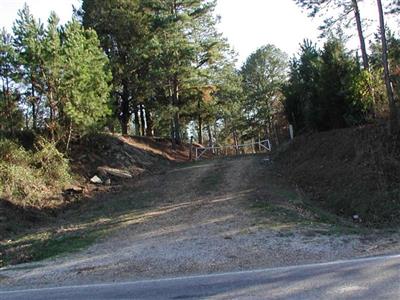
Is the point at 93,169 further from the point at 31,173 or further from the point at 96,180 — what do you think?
the point at 31,173

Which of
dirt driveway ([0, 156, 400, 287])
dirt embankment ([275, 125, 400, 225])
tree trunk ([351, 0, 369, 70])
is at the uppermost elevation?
tree trunk ([351, 0, 369, 70])

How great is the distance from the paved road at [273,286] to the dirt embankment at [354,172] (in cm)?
572

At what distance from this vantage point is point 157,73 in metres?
32.6

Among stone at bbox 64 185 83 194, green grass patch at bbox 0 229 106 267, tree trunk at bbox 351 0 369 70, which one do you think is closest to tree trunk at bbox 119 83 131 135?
stone at bbox 64 185 83 194

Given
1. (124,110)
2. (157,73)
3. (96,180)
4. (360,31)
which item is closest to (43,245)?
(96,180)

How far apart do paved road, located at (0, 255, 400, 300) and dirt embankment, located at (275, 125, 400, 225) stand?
18.8 feet

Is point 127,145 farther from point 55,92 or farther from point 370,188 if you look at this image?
point 370,188

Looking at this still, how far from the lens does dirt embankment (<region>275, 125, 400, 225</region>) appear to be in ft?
45.7

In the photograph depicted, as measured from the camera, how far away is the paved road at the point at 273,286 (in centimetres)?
657

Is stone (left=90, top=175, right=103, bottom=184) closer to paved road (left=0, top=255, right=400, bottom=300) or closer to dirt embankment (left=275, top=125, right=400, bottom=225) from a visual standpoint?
dirt embankment (left=275, top=125, right=400, bottom=225)

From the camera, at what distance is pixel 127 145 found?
29.8m

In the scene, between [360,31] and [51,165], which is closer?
[360,31]

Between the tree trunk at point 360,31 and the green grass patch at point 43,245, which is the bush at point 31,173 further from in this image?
the tree trunk at point 360,31

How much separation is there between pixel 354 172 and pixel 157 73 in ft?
63.4
